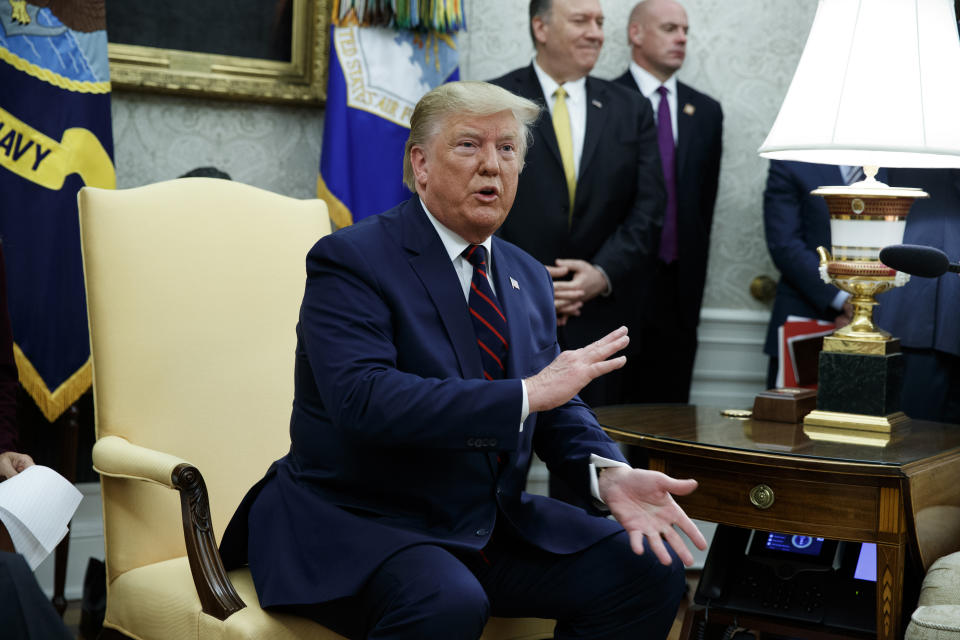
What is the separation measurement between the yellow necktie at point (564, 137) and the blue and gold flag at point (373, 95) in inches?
15.3

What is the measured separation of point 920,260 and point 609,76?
8.02 feet

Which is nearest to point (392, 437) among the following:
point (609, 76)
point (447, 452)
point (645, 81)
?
point (447, 452)

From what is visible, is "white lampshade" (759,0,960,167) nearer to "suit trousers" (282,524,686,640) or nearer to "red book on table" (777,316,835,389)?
"red book on table" (777,316,835,389)

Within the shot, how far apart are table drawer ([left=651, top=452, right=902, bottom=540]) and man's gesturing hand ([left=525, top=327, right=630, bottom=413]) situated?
0.62m

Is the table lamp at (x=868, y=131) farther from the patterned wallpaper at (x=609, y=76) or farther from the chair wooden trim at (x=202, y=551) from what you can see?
the patterned wallpaper at (x=609, y=76)

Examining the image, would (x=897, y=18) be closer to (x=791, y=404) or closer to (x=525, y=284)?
(x=791, y=404)

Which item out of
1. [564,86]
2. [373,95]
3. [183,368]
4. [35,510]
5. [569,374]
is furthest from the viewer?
[564,86]

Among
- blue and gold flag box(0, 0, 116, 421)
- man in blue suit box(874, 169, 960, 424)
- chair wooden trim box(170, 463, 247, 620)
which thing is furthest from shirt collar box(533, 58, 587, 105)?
chair wooden trim box(170, 463, 247, 620)

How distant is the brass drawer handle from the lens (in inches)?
85.1

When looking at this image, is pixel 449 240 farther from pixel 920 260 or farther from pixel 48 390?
pixel 48 390

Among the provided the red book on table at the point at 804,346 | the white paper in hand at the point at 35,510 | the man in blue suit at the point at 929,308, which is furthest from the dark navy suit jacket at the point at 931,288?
the white paper in hand at the point at 35,510

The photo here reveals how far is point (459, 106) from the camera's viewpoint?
197 cm

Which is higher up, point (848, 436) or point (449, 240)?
point (449, 240)

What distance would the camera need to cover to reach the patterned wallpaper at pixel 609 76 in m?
3.46
